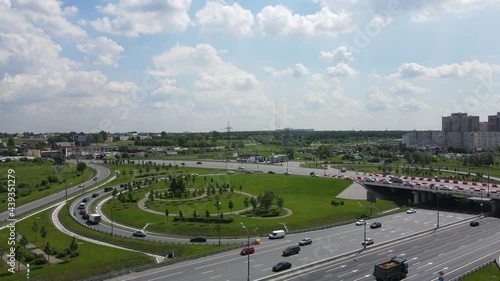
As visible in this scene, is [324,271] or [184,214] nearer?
[324,271]

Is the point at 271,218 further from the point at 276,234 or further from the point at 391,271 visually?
the point at 391,271

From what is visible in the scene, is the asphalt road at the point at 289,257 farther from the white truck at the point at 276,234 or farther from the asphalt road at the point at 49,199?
the asphalt road at the point at 49,199

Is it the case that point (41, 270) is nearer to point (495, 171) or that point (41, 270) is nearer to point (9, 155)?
point (495, 171)

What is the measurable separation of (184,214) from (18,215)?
31332 mm

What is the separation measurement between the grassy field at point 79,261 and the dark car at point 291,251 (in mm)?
16754

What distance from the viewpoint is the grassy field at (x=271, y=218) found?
2635 inches

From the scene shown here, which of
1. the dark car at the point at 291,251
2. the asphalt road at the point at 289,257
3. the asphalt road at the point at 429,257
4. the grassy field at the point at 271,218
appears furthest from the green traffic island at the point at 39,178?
the asphalt road at the point at 429,257

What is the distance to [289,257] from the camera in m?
51.6

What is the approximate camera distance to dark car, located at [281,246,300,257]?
5203 centimetres

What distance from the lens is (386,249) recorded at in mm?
55469

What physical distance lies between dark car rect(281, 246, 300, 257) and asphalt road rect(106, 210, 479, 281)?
554 millimetres

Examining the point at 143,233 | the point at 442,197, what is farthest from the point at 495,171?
the point at 143,233

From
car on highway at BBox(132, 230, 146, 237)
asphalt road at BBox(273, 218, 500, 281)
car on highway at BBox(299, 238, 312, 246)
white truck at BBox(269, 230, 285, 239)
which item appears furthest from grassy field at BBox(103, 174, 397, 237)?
asphalt road at BBox(273, 218, 500, 281)

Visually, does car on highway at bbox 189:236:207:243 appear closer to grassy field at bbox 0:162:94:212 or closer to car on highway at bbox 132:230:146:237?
car on highway at bbox 132:230:146:237
